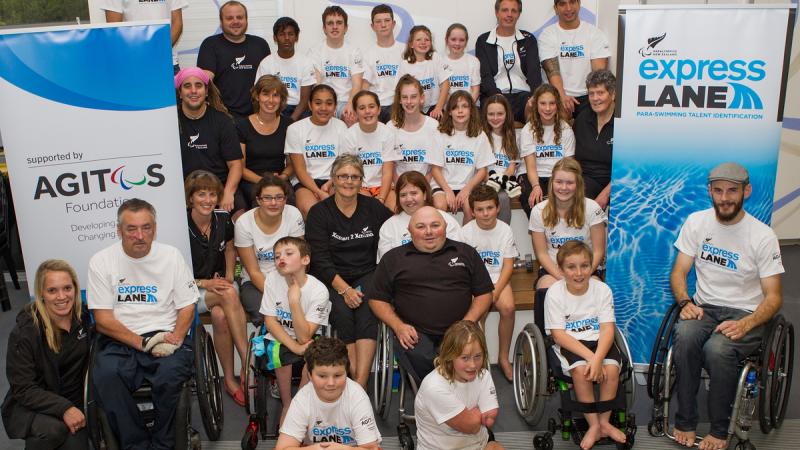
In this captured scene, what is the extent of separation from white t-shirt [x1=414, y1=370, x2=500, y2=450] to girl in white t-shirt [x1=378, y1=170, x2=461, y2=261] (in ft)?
4.00

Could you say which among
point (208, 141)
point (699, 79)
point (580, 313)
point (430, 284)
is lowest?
point (580, 313)

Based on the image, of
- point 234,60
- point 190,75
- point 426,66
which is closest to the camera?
point 190,75

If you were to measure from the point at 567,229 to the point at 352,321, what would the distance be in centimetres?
140

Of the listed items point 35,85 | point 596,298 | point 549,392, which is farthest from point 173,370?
point 596,298

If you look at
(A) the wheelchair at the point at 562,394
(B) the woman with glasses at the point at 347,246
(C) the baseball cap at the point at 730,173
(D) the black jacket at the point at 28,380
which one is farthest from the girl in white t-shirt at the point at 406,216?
(D) the black jacket at the point at 28,380

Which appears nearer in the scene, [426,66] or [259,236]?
[259,236]

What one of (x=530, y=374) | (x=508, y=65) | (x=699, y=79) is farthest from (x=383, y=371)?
(x=508, y=65)

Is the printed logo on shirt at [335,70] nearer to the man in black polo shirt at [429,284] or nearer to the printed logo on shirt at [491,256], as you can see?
the printed logo on shirt at [491,256]

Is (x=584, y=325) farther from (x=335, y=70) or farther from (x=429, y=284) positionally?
(x=335, y=70)

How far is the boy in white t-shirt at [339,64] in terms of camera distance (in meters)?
6.43

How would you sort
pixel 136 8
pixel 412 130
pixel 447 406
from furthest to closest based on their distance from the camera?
pixel 136 8 → pixel 412 130 → pixel 447 406

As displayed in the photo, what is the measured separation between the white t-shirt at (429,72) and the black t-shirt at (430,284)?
8.23 ft

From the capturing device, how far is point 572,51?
6.56m

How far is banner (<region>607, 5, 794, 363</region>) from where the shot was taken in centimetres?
434
